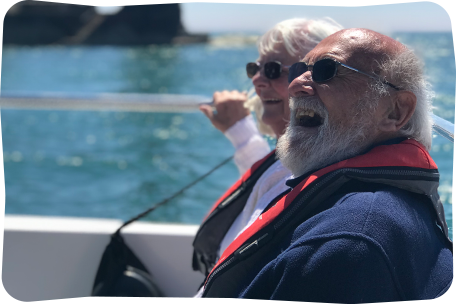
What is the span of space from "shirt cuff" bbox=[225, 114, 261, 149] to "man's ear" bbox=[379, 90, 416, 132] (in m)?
0.83

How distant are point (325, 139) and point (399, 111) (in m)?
0.15

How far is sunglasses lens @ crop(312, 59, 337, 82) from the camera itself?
0.96 metres

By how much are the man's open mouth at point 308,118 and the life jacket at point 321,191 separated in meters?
0.13

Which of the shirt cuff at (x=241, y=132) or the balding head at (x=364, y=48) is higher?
the balding head at (x=364, y=48)

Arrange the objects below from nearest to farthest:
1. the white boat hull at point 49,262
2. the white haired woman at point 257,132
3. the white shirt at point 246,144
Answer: the white haired woman at point 257,132, the white boat hull at point 49,262, the white shirt at point 246,144

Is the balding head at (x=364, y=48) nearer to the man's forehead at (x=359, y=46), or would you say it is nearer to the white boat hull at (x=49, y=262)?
the man's forehead at (x=359, y=46)

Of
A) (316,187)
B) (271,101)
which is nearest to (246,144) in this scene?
(271,101)

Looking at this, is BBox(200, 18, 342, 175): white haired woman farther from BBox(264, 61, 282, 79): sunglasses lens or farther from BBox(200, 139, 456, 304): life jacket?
BBox(200, 139, 456, 304): life jacket

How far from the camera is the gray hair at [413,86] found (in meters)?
0.95

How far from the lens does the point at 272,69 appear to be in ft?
4.80

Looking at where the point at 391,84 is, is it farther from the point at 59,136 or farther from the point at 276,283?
the point at 59,136

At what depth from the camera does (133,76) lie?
1054 inches

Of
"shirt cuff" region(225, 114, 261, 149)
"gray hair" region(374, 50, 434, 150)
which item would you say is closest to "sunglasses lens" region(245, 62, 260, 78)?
Result: "shirt cuff" region(225, 114, 261, 149)

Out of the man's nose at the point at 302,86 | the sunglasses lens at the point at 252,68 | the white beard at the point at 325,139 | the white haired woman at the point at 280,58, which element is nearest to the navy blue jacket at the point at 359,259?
the white beard at the point at 325,139
